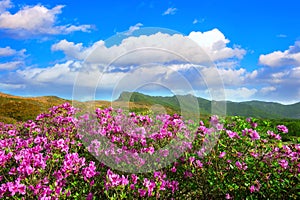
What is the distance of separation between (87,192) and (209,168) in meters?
1.82

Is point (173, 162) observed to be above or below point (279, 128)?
below

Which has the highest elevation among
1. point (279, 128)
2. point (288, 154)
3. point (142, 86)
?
point (142, 86)

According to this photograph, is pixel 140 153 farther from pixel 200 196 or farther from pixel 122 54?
pixel 122 54

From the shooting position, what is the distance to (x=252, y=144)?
Result: 458 cm

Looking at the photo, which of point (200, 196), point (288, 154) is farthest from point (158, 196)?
point (288, 154)

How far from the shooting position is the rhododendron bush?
412cm

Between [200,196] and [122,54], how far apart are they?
2.83m

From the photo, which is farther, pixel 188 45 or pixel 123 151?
pixel 188 45

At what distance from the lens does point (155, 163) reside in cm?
477

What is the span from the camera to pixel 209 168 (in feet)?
15.6

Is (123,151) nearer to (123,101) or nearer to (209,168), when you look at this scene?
(209,168)

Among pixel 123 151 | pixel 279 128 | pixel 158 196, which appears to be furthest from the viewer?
pixel 123 151

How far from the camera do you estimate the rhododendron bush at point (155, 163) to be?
4121 millimetres

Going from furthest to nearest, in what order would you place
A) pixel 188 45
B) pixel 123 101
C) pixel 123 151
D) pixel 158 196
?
pixel 123 101 < pixel 188 45 < pixel 123 151 < pixel 158 196
